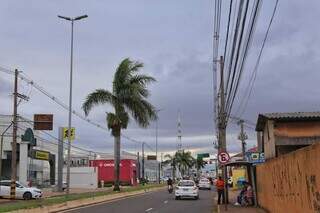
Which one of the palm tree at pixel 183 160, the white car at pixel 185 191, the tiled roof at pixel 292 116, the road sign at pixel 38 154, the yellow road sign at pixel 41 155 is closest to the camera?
the tiled roof at pixel 292 116

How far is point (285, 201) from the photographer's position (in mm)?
19500

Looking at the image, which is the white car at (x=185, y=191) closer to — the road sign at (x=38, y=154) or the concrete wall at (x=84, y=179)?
the road sign at (x=38, y=154)

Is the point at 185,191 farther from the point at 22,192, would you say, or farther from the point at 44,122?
the point at 22,192

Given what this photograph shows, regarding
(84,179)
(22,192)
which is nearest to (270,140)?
(22,192)

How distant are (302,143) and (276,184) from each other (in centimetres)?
1216

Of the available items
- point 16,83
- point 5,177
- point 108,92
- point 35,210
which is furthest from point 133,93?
point 5,177

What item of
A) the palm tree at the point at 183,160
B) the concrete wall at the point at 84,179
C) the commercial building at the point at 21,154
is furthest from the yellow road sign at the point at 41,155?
the palm tree at the point at 183,160

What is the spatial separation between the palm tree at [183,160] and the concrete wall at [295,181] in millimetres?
134778

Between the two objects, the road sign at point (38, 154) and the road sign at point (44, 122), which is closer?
the road sign at point (44, 122)

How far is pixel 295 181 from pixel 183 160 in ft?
479

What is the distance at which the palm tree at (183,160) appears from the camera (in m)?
160

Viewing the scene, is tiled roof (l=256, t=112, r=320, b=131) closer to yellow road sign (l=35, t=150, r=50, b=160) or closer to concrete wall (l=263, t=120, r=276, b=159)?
concrete wall (l=263, t=120, r=276, b=159)

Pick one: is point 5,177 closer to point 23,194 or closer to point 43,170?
point 43,170

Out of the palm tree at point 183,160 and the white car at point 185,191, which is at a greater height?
the palm tree at point 183,160
